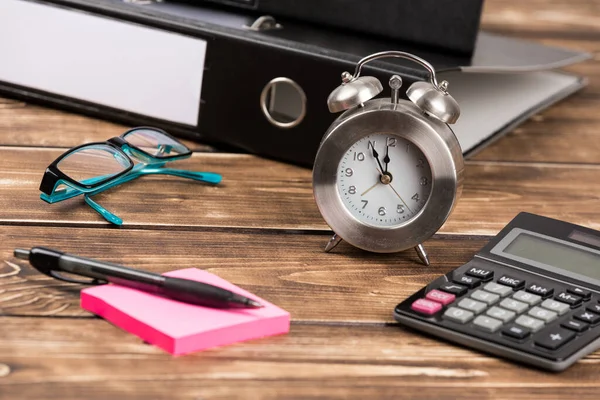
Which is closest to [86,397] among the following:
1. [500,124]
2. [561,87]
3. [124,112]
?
[124,112]

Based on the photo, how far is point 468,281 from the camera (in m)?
1.03

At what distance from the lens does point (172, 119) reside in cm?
151

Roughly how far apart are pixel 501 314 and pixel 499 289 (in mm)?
55

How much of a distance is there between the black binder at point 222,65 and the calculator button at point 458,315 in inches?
17.2

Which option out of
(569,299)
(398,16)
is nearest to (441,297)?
(569,299)

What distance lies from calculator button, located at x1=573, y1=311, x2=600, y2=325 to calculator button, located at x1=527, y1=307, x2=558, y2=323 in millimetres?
23

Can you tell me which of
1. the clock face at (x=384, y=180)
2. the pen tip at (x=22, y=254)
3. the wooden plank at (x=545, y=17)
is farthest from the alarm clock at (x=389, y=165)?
the wooden plank at (x=545, y=17)

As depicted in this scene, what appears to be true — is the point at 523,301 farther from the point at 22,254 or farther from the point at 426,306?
the point at 22,254

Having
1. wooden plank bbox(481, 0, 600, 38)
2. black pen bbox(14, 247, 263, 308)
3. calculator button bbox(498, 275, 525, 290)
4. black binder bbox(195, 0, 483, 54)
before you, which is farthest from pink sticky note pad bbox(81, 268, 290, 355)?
wooden plank bbox(481, 0, 600, 38)

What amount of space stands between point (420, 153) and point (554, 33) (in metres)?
1.43

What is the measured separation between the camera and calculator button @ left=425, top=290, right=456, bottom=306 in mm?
987

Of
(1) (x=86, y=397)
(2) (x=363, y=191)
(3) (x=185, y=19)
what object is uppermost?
(3) (x=185, y=19)

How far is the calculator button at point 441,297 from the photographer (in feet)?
3.24

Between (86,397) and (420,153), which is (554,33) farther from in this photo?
(86,397)
